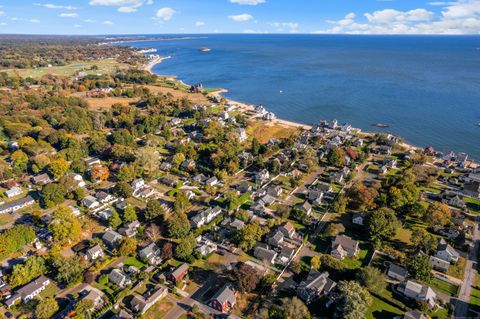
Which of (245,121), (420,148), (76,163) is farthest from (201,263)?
(420,148)

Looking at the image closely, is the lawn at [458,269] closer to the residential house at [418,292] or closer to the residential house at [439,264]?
the residential house at [439,264]

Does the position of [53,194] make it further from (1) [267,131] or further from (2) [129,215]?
(1) [267,131]

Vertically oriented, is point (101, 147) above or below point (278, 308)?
A: above

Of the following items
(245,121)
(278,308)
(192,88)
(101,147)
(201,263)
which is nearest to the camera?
(278,308)

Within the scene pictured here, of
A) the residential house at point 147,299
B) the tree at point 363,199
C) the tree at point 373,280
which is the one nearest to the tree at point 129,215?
the residential house at point 147,299

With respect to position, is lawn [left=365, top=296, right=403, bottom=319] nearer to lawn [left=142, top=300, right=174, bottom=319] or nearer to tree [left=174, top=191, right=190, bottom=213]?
lawn [left=142, top=300, right=174, bottom=319]

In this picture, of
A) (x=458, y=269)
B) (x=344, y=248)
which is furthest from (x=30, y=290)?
(x=458, y=269)

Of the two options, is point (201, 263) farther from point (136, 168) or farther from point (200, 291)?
point (136, 168)

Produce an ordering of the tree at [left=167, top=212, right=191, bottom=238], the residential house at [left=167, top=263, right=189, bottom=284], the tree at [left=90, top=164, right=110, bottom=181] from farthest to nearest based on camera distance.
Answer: the tree at [left=90, top=164, right=110, bottom=181] < the tree at [left=167, top=212, right=191, bottom=238] < the residential house at [left=167, top=263, right=189, bottom=284]

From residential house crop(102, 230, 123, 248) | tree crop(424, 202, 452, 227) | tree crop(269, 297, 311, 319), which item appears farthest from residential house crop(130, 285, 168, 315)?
tree crop(424, 202, 452, 227)
